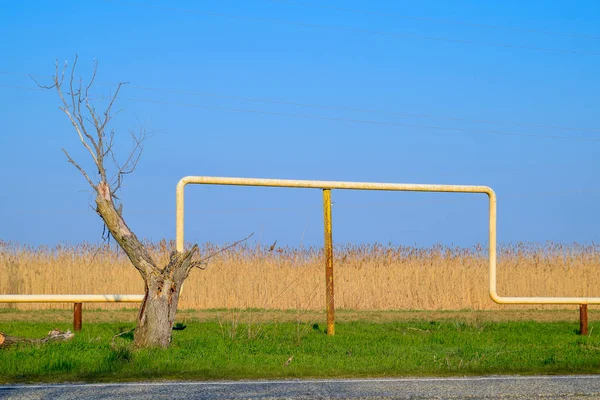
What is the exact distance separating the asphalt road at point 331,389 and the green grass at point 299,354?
26.7 inches

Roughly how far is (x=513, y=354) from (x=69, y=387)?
5.40 m

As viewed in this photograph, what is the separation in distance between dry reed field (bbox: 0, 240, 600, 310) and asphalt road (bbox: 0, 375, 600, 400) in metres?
9.61

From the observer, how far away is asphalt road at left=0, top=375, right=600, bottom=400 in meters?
6.68

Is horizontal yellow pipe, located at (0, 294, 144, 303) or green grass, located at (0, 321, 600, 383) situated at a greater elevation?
horizontal yellow pipe, located at (0, 294, 144, 303)

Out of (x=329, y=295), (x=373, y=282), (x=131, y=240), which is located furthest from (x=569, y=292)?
(x=131, y=240)

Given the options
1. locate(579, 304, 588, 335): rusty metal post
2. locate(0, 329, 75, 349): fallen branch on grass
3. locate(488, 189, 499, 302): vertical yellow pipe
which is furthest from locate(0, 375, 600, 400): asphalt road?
locate(579, 304, 588, 335): rusty metal post

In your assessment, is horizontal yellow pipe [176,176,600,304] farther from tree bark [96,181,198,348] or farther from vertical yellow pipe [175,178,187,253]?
tree bark [96,181,198,348]

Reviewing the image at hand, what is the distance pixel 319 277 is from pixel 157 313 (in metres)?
8.85

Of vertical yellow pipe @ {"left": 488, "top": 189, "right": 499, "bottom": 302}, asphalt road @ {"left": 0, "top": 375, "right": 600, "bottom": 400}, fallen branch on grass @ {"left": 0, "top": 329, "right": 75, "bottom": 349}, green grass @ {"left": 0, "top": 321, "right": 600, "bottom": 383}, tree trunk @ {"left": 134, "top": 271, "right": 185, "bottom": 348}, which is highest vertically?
vertical yellow pipe @ {"left": 488, "top": 189, "right": 499, "bottom": 302}

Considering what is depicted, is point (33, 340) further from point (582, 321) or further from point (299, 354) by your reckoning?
point (582, 321)

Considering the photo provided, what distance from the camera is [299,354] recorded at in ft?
32.4

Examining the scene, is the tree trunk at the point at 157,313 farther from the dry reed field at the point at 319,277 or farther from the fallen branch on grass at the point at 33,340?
the dry reed field at the point at 319,277

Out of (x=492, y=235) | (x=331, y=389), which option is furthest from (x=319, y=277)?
(x=331, y=389)

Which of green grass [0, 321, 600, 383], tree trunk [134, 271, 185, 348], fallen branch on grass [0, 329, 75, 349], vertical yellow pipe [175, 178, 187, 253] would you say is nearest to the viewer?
green grass [0, 321, 600, 383]
